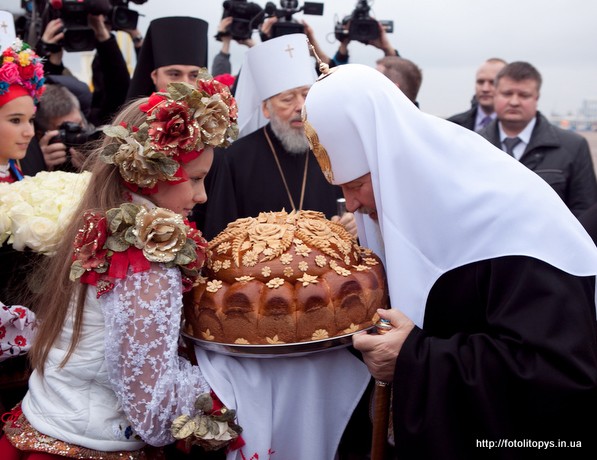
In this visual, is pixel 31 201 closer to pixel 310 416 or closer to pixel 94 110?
pixel 310 416

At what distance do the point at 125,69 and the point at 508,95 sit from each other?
3.66 metres

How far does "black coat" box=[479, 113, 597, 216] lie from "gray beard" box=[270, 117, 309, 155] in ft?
7.56

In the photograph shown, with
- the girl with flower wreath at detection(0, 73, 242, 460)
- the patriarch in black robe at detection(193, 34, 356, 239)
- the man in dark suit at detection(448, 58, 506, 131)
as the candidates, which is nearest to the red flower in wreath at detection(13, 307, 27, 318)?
the girl with flower wreath at detection(0, 73, 242, 460)

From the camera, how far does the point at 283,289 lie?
7.71ft

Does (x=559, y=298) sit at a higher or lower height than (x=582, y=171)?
higher

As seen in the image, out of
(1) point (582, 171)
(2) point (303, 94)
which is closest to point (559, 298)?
(2) point (303, 94)

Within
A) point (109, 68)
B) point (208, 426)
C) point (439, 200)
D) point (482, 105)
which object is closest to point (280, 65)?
point (109, 68)

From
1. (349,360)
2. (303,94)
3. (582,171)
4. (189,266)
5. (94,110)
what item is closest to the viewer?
(189,266)

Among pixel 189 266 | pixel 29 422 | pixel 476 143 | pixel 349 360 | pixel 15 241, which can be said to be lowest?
pixel 29 422

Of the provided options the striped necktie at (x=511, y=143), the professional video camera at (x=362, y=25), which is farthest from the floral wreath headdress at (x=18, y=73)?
the striped necktie at (x=511, y=143)

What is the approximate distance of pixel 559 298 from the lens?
7.35 ft

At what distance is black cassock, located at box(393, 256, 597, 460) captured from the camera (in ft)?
7.26

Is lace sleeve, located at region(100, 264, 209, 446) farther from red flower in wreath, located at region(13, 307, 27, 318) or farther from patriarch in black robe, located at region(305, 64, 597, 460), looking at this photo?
red flower in wreath, located at region(13, 307, 27, 318)

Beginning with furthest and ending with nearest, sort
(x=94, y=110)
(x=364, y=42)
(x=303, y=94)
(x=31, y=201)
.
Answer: (x=364, y=42)
(x=94, y=110)
(x=303, y=94)
(x=31, y=201)
